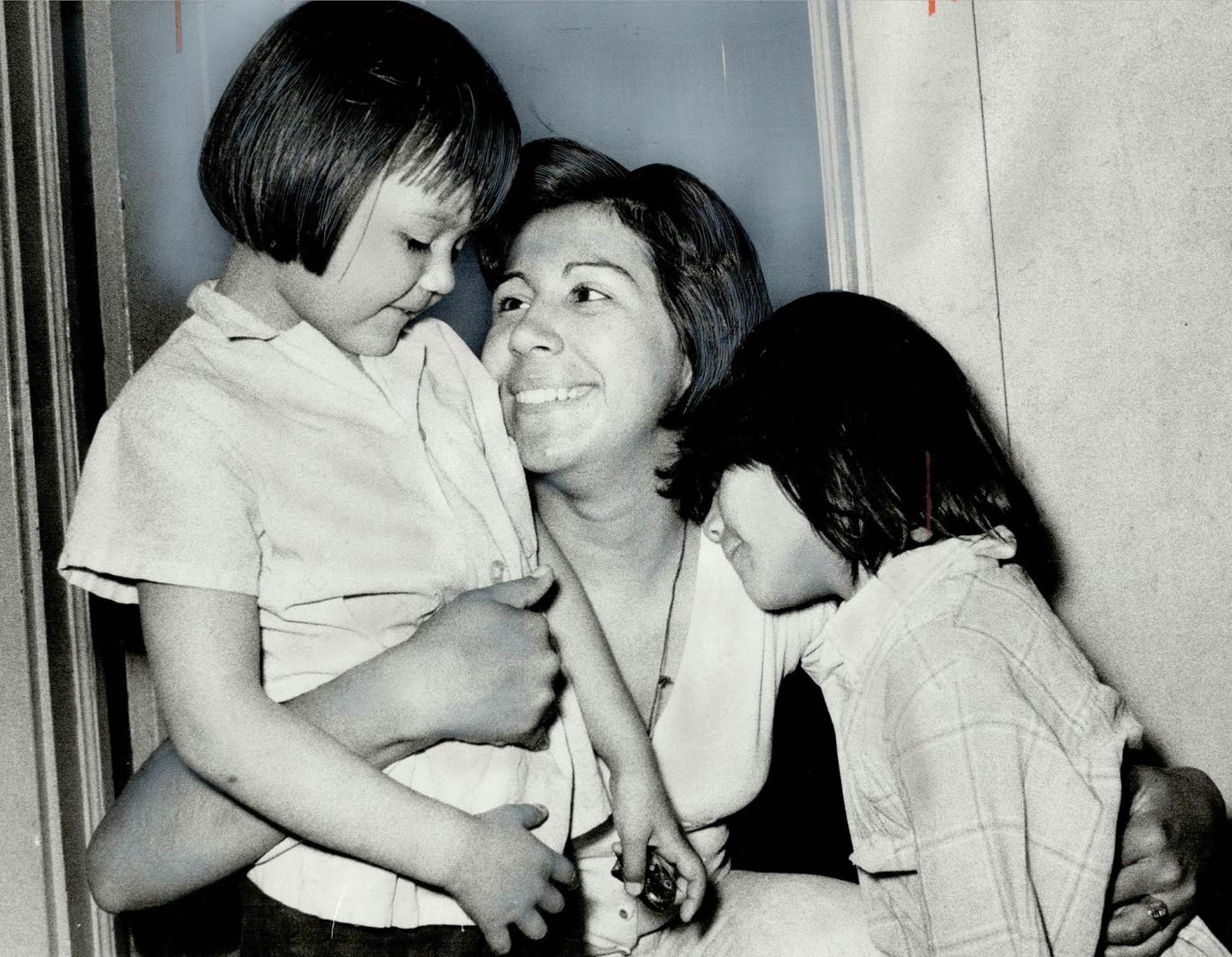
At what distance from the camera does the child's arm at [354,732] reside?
75 centimetres

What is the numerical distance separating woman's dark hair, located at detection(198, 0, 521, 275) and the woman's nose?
199 millimetres

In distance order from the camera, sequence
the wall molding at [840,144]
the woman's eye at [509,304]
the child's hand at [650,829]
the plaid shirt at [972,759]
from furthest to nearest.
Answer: the wall molding at [840,144]
the woman's eye at [509,304]
the child's hand at [650,829]
the plaid shirt at [972,759]

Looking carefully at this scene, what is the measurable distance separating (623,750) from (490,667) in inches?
7.0

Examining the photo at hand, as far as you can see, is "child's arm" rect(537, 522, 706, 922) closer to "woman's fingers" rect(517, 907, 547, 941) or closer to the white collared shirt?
the white collared shirt

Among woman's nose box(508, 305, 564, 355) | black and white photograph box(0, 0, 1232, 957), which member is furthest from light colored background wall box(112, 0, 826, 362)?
woman's nose box(508, 305, 564, 355)

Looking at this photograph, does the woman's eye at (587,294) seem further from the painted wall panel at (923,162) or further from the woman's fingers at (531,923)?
the woman's fingers at (531,923)

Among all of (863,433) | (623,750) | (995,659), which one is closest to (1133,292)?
(863,433)

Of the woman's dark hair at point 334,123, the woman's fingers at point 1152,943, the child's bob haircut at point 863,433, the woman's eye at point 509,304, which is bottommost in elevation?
the woman's fingers at point 1152,943

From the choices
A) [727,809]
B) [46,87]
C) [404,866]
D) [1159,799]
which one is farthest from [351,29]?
[1159,799]

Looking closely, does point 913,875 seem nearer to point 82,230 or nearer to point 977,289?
point 977,289

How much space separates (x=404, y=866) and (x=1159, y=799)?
62 cm

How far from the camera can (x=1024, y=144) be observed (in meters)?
1.23

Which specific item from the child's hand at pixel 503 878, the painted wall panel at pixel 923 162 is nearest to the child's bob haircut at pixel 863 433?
the painted wall panel at pixel 923 162

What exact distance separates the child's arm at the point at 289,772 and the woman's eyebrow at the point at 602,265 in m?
0.41
